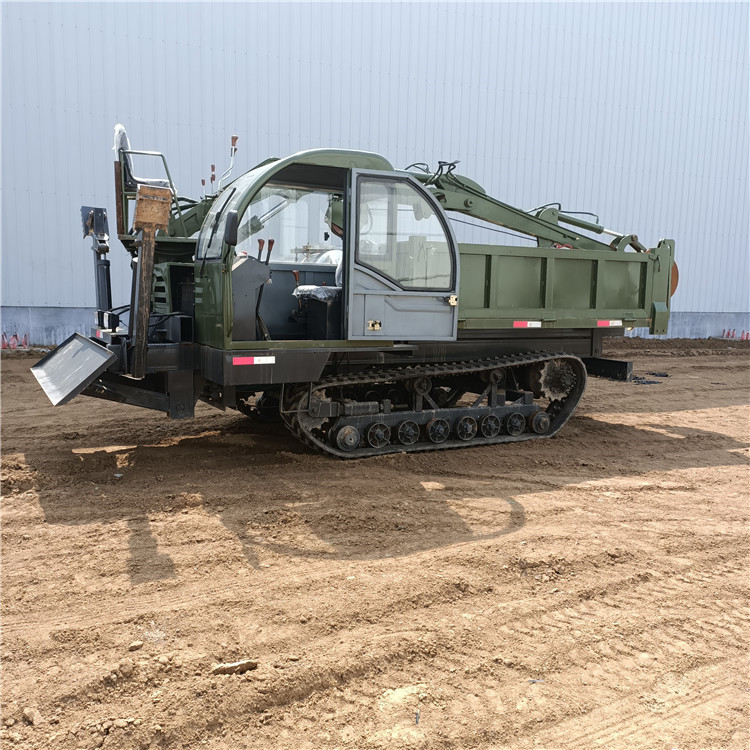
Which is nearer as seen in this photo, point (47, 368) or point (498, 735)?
point (498, 735)

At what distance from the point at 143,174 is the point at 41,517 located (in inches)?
364

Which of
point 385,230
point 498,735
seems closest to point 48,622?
point 498,735

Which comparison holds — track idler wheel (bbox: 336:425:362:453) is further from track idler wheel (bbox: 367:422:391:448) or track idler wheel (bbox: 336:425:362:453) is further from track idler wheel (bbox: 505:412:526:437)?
track idler wheel (bbox: 505:412:526:437)

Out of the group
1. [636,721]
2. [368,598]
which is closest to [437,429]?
[368,598]

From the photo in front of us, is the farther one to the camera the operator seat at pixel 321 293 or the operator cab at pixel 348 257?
the operator seat at pixel 321 293

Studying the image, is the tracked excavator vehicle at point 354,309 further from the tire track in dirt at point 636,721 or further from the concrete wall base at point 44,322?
the concrete wall base at point 44,322

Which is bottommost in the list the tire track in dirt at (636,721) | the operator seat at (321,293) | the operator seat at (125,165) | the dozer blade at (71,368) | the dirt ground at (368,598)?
the tire track in dirt at (636,721)

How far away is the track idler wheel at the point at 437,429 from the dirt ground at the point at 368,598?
17 centimetres

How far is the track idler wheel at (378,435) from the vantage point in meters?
6.29

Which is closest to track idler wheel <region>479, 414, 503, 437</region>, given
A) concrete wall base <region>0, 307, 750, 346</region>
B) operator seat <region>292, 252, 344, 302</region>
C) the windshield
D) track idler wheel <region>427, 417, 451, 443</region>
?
track idler wheel <region>427, 417, 451, 443</region>

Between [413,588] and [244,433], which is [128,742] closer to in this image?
[413,588]

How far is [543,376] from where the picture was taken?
730cm

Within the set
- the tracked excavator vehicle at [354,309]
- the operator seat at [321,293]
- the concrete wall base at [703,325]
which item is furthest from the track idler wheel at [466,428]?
the concrete wall base at [703,325]

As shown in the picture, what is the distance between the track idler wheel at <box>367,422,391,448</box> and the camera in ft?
20.6
